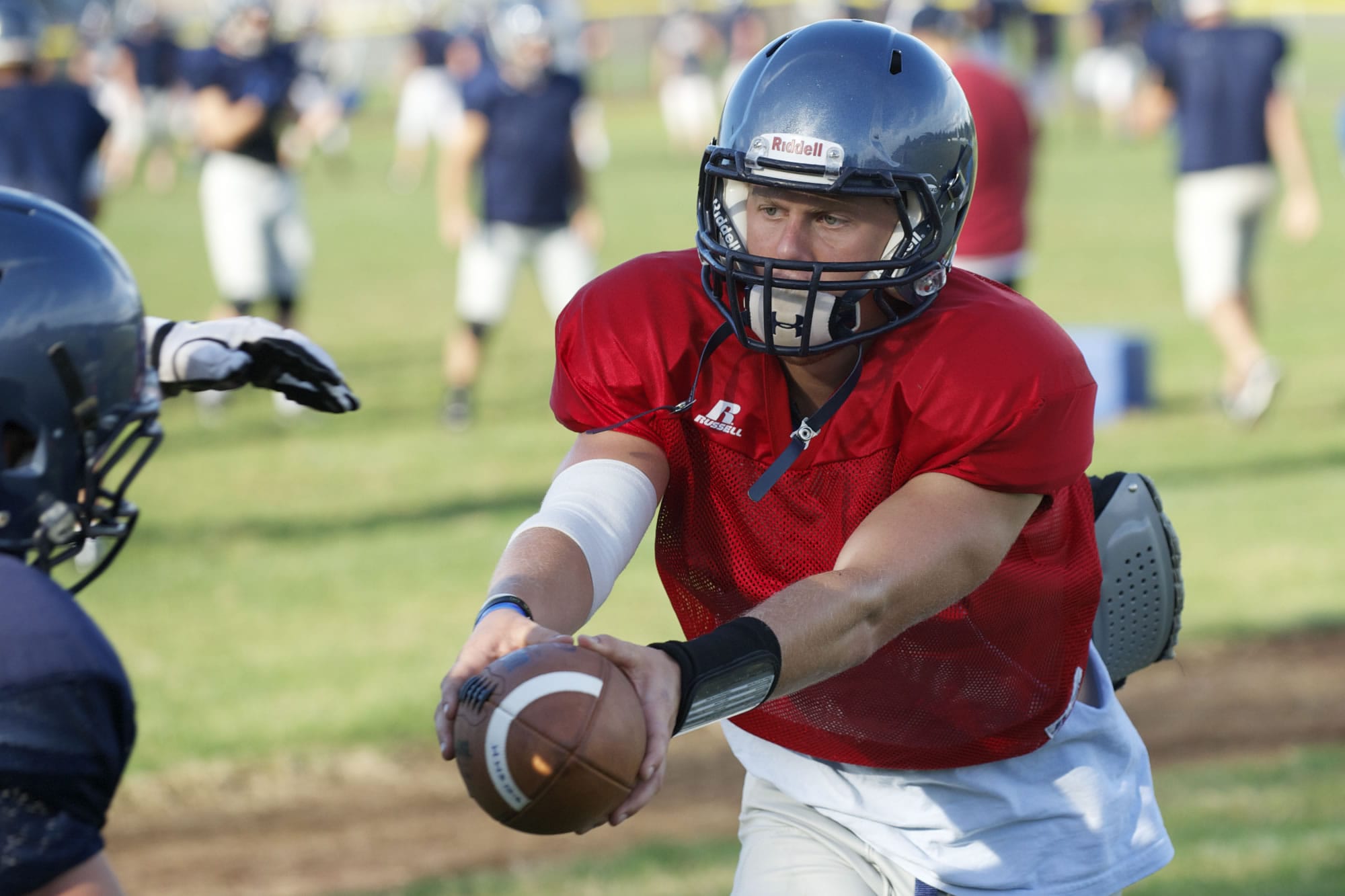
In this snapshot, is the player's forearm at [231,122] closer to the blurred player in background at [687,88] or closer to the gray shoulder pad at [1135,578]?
the gray shoulder pad at [1135,578]

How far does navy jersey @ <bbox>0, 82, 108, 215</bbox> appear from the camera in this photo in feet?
25.9

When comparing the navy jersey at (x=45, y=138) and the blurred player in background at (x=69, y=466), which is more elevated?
the blurred player in background at (x=69, y=466)

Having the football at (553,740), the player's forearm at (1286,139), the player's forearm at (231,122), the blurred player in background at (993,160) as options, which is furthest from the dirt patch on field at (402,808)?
the player's forearm at (231,122)

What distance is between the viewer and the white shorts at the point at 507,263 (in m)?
9.58

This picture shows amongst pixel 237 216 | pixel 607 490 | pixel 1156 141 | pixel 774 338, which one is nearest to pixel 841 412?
pixel 774 338

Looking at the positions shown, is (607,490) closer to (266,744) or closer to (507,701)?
(507,701)

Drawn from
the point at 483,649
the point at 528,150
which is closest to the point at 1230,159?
the point at 528,150

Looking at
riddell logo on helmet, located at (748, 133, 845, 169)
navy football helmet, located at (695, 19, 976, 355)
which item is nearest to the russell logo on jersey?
navy football helmet, located at (695, 19, 976, 355)

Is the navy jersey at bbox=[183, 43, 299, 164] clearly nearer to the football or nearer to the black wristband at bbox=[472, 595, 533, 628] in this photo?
the black wristband at bbox=[472, 595, 533, 628]

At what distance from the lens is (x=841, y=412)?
100 inches

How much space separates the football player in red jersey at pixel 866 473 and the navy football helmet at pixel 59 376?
0.63 meters

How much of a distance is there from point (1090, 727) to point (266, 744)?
11.3 feet

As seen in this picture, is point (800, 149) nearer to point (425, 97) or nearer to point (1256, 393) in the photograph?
point (1256, 393)

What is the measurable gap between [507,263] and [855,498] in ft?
23.9
